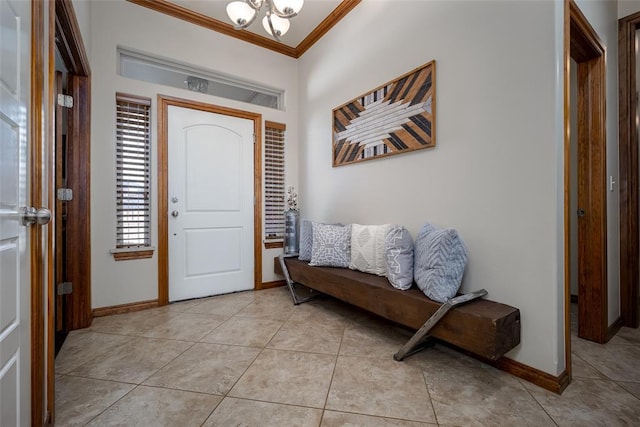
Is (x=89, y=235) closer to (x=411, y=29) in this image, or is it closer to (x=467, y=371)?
(x=467, y=371)

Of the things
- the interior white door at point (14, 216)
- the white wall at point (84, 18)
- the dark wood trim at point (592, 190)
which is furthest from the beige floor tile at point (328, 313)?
the white wall at point (84, 18)

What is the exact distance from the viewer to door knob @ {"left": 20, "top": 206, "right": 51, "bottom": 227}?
2.87 feet

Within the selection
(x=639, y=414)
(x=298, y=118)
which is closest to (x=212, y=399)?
(x=639, y=414)

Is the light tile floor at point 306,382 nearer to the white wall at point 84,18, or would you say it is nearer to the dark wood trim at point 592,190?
the dark wood trim at point 592,190

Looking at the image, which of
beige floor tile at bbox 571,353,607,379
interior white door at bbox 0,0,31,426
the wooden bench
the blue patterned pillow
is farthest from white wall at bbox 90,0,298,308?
beige floor tile at bbox 571,353,607,379

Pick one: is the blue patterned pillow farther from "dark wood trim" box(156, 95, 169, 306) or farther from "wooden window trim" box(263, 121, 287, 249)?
"dark wood trim" box(156, 95, 169, 306)

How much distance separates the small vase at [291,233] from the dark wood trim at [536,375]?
208 centimetres

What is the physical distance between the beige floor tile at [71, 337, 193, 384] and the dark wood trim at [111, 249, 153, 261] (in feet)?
2.76

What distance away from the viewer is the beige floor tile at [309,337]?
6.06ft

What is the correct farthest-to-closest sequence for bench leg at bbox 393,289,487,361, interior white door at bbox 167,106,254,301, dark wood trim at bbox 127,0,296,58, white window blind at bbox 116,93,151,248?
interior white door at bbox 167,106,254,301 → dark wood trim at bbox 127,0,296,58 → white window blind at bbox 116,93,151,248 → bench leg at bbox 393,289,487,361

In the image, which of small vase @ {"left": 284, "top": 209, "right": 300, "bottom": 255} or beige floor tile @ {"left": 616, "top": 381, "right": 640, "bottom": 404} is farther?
small vase @ {"left": 284, "top": 209, "right": 300, "bottom": 255}

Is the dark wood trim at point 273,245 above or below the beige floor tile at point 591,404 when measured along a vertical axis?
above

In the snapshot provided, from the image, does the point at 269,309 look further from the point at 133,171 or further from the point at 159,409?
the point at 133,171

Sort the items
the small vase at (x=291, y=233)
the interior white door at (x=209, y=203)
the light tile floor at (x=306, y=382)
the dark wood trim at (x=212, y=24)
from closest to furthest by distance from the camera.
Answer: the light tile floor at (x=306, y=382) < the dark wood trim at (x=212, y=24) < the interior white door at (x=209, y=203) < the small vase at (x=291, y=233)
